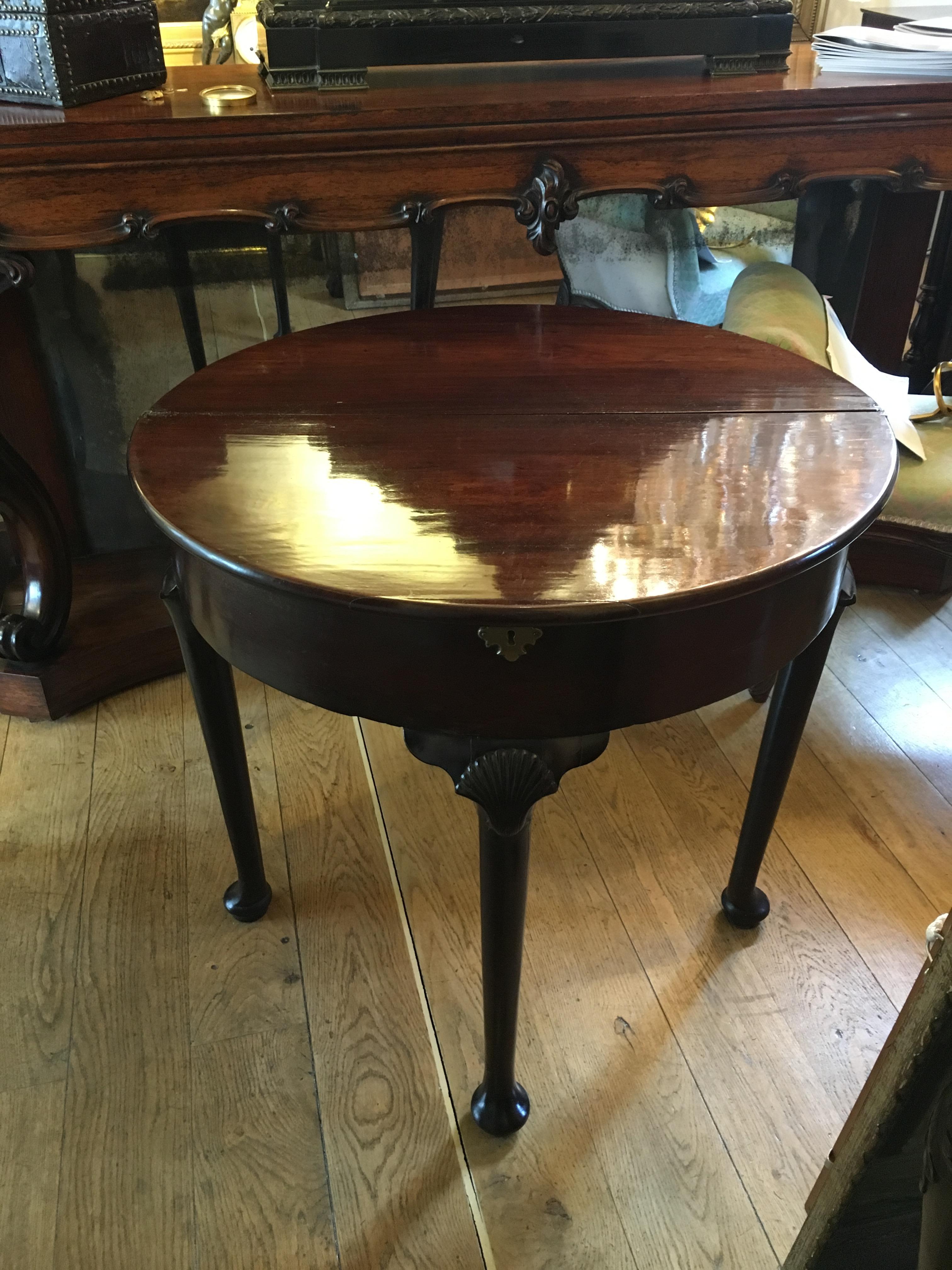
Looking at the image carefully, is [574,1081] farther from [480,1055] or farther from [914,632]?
[914,632]

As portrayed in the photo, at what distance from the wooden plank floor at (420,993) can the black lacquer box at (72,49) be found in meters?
0.91

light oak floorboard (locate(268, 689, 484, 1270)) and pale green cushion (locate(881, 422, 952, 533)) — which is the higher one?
pale green cushion (locate(881, 422, 952, 533))

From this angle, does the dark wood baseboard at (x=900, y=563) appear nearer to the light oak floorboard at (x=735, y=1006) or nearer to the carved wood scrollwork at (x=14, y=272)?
the light oak floorboard at (x=735, y=1006)

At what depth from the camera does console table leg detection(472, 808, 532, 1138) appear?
0.82m

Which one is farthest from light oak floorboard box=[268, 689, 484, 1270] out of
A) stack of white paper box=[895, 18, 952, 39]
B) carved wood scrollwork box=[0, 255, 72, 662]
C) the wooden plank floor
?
stack of white paper box=[895, 18, 952, 39]

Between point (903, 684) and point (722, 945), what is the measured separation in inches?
26.8

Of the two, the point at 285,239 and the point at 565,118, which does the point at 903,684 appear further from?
the point at 285,239

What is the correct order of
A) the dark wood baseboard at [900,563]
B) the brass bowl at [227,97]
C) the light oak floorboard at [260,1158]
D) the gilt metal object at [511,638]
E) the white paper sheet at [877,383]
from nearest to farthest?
1. the gilt metal object at [511,638]
2. the light oak floorboard at [260,1158]
3. the brass bowl at [227,97]
4. the white paper sheet at [877,383]
5. the dark wood baseboard at [900,563]

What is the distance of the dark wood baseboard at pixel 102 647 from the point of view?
5.21ft

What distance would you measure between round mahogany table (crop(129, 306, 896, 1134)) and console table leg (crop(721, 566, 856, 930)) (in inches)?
0.5

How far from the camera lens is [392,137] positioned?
1.29 m

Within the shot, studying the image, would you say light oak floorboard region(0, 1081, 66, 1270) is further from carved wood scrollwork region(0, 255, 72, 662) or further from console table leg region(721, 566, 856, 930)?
console table leg region(721, 566, 856, 930)

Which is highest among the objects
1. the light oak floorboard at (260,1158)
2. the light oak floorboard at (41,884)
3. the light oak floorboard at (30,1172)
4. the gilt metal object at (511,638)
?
the gilt metal object at (511,638)

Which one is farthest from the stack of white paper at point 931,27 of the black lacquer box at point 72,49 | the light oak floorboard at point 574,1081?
the light oak floorboard at point 574,1081
